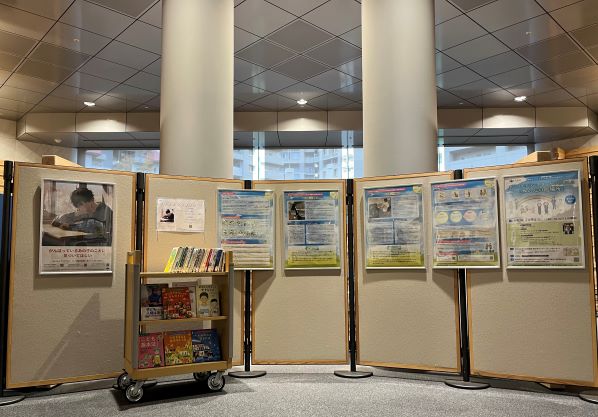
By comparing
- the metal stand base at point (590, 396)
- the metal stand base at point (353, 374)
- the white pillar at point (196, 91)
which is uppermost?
the white pillar at point (196, 91)

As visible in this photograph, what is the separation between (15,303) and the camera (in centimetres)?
332

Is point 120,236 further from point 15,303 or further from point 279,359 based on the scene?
point 279,359

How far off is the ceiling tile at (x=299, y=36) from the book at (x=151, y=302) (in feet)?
13.8

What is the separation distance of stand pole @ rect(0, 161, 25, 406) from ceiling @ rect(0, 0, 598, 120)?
3181 millimetres

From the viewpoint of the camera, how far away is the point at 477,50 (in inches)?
282


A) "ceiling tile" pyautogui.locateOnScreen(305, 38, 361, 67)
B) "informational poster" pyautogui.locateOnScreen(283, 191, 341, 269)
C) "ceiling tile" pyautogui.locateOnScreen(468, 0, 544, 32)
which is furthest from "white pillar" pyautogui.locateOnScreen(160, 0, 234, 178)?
"ceiling tile" pyautogui.locateOnScreen(468, 0, 544, 32)

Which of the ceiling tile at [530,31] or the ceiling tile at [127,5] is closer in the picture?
the ceiling tile at [127,5]

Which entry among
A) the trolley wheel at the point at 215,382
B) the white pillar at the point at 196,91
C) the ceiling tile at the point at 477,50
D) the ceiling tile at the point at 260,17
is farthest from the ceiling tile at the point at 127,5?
the trolley wheel at the point at 215,382

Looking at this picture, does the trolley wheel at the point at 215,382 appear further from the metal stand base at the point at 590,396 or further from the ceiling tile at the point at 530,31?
the ceiling tile at the point at 530,31

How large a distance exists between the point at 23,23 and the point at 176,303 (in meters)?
4.59

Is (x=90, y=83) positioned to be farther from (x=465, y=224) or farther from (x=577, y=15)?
(x=577, y=15)

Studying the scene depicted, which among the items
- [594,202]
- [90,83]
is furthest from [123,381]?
[90,83]

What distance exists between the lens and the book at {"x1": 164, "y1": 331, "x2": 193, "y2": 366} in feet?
11.3

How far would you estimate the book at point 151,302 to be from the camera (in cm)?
342
